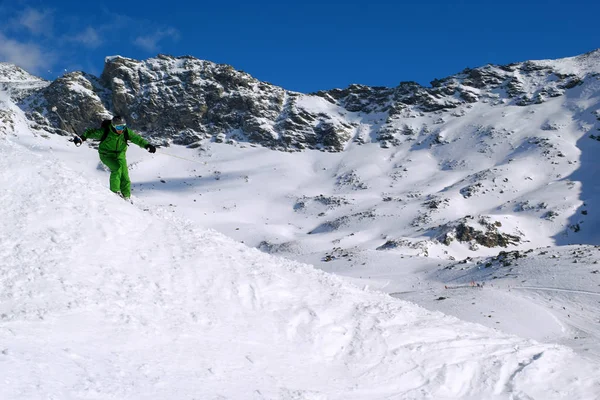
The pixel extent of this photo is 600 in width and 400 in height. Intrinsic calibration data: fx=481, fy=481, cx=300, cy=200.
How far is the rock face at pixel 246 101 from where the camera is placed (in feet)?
385

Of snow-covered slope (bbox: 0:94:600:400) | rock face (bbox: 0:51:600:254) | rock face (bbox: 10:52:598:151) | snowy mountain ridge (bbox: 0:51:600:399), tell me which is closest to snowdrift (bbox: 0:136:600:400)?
snow-covered slope (bbox: 0:94:600:400)

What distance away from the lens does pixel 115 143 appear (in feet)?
44.6

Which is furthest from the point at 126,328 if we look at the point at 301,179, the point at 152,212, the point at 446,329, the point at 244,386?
the point at 301,179

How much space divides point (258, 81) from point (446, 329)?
435ft

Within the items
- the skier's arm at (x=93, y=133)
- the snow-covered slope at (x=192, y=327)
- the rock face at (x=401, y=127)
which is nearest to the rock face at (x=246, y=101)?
the rock face at (x=401, y=127)

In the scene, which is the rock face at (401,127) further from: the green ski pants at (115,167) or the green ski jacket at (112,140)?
the green ski jacket at (112,140)

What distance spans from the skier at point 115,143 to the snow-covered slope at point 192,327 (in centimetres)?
154

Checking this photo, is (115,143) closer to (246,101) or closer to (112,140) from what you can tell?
(112,140)

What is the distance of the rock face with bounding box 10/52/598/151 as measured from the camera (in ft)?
385

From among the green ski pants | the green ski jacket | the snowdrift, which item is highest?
the green ski jacket

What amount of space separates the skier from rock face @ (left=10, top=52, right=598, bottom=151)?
9950cm

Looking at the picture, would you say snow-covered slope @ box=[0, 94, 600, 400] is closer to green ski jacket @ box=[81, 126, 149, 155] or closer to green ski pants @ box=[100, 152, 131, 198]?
green ski pants @ box=[100, 152, 131, 198]

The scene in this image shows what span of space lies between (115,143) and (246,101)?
378ft

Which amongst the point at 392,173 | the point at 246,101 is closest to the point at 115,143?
the point at 392,173
